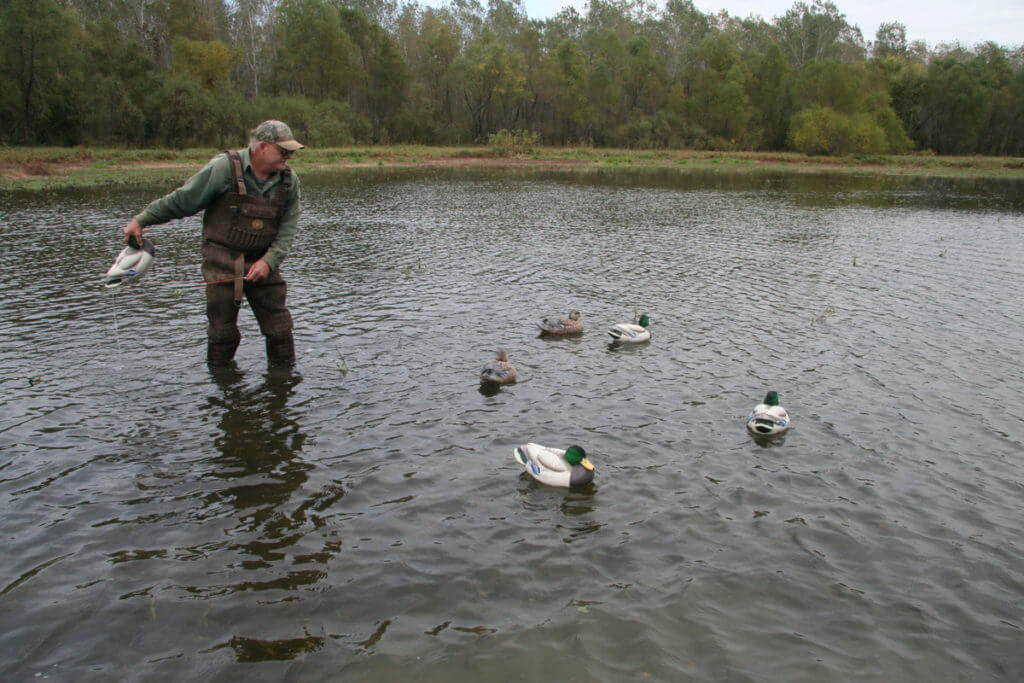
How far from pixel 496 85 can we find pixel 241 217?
8290 cm

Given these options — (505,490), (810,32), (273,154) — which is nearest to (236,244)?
(273,154)

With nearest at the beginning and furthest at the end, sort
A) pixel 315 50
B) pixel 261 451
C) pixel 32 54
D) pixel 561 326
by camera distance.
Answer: pixel 261 451, pixel 561 326, pixel 32 54, pixel 315 50

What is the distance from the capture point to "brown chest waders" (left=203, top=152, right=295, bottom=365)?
884 cm

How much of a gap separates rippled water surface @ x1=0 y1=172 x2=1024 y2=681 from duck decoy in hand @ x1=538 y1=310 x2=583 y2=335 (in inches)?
10.9

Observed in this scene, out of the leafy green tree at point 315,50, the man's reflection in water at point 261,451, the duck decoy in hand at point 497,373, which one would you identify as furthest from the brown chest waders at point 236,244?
the leafy green tree at point 315,50

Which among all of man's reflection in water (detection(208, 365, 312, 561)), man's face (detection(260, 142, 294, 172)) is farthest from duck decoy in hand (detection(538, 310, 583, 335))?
man's face (detection(260, 142, 294, 172))

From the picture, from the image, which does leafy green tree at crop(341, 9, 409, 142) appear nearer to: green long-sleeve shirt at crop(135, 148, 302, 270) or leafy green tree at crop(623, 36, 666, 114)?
leafy green tree at crop(623, 36, 666, 114)

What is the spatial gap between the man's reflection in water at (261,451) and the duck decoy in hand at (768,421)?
19.1ft

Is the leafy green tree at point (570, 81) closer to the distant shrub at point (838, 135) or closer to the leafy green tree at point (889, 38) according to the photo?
the distant shrub at point (838, 135)

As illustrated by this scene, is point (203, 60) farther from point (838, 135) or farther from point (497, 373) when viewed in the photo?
point (497, 373)

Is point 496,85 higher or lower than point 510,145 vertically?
higher

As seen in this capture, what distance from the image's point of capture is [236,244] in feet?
29.7

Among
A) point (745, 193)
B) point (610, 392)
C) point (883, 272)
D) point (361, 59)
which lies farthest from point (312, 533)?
point (361, 59)

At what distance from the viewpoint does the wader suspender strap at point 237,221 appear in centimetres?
859
